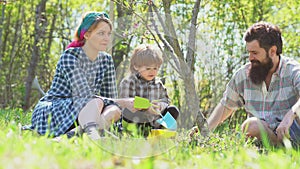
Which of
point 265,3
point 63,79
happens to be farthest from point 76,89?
point 265,3

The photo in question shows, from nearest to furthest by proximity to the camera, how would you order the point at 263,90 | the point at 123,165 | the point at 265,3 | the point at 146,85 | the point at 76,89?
the point at 123,165 < the point at 146,85 < the point at 76,89 < the point at 263,90 < the point at 265,3

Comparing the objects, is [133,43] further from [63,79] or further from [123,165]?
[123,165]

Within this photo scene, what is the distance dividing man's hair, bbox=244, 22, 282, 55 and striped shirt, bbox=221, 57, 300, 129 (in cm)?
13

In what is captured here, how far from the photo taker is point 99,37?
3.04 meters

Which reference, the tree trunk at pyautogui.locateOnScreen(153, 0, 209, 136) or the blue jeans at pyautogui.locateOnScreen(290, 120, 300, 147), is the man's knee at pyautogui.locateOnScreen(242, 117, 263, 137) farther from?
the tree trunk at pyautogui.locateOnScreen(153, 0, 209, 136)

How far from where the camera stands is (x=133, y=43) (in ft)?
10.6

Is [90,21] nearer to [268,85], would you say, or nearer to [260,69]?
[260,69]

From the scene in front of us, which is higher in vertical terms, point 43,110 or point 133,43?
point 133,43

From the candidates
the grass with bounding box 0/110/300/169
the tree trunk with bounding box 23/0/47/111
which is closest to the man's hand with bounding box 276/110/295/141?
the grass with bounding box 0/110/300/169

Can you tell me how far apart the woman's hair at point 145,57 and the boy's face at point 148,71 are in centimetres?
2

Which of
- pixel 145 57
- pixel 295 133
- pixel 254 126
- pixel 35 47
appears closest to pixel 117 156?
pixel 145 57

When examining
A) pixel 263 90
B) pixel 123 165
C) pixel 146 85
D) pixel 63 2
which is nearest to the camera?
pixel 123 165

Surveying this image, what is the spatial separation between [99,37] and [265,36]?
1.13 metres

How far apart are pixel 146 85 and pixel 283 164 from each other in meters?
1.19
